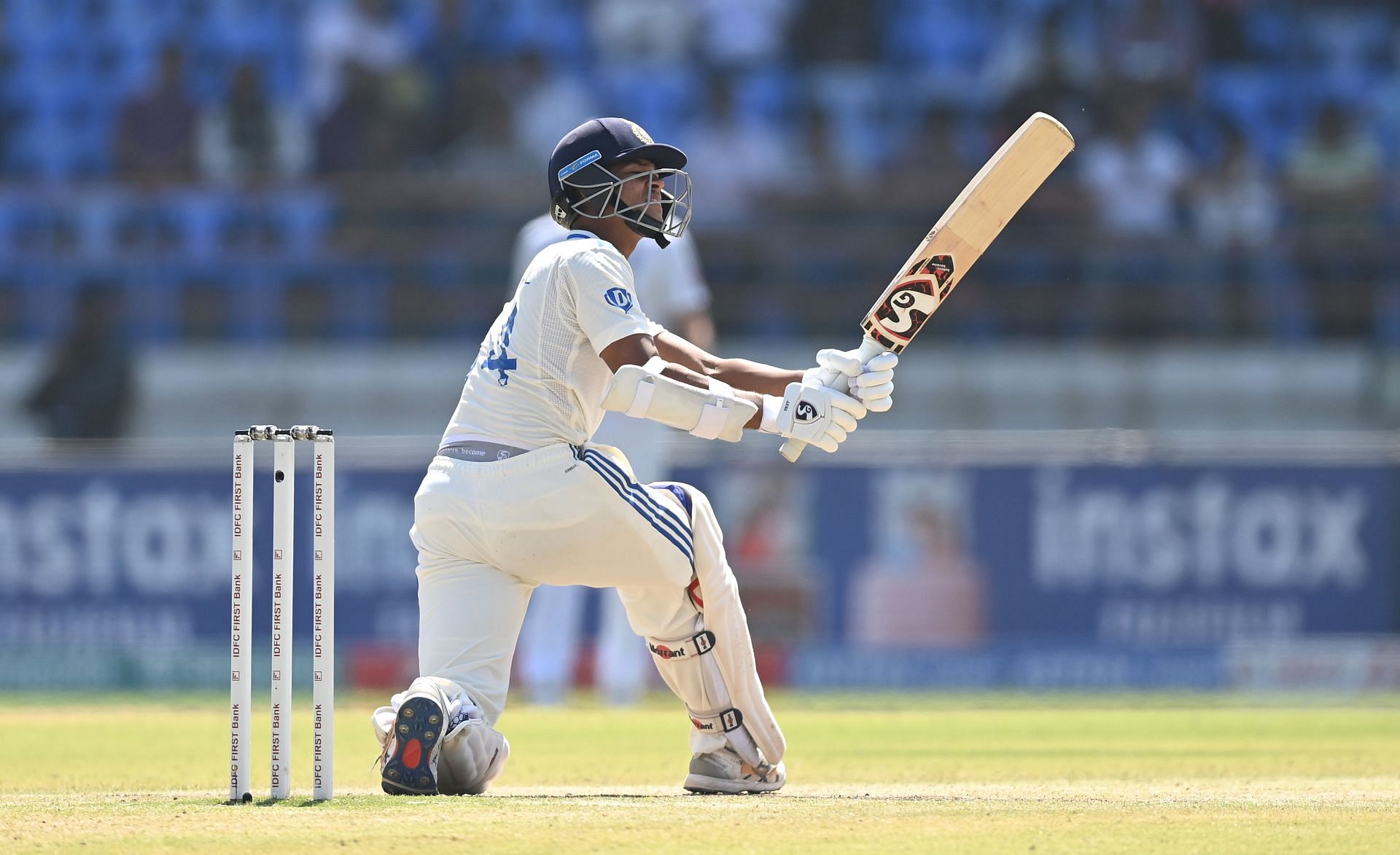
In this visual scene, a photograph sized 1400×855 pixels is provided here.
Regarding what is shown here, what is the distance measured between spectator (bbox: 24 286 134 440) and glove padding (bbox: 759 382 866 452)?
6.84 meters

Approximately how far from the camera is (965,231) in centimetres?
467

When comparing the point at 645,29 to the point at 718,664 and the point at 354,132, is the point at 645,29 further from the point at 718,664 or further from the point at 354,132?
the point at 718,664

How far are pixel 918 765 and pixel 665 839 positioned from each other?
2026 mm

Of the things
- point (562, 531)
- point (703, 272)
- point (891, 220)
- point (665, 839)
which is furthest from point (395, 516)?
point (665, 839)

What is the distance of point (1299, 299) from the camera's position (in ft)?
35.3

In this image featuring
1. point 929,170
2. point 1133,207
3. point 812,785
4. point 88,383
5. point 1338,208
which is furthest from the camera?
point 1133,207

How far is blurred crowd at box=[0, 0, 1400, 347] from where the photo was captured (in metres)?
10.8

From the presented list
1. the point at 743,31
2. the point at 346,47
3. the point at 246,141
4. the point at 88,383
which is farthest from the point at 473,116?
the point at 88,383

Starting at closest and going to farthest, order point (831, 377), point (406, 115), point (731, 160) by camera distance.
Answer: point (831, 377) → point (731, 160) → point (406, 115)

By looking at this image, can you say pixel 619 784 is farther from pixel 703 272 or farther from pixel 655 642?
pixel 703 272

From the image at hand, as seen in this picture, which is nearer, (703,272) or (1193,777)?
(1193,777)

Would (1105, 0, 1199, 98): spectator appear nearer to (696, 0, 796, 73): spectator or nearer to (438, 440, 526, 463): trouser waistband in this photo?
(696, 0, 796, 73): spectator

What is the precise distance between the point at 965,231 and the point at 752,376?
0.61m

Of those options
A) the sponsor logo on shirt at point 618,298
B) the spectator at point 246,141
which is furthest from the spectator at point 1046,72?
the sponsor logo on shirt at point 618,298
